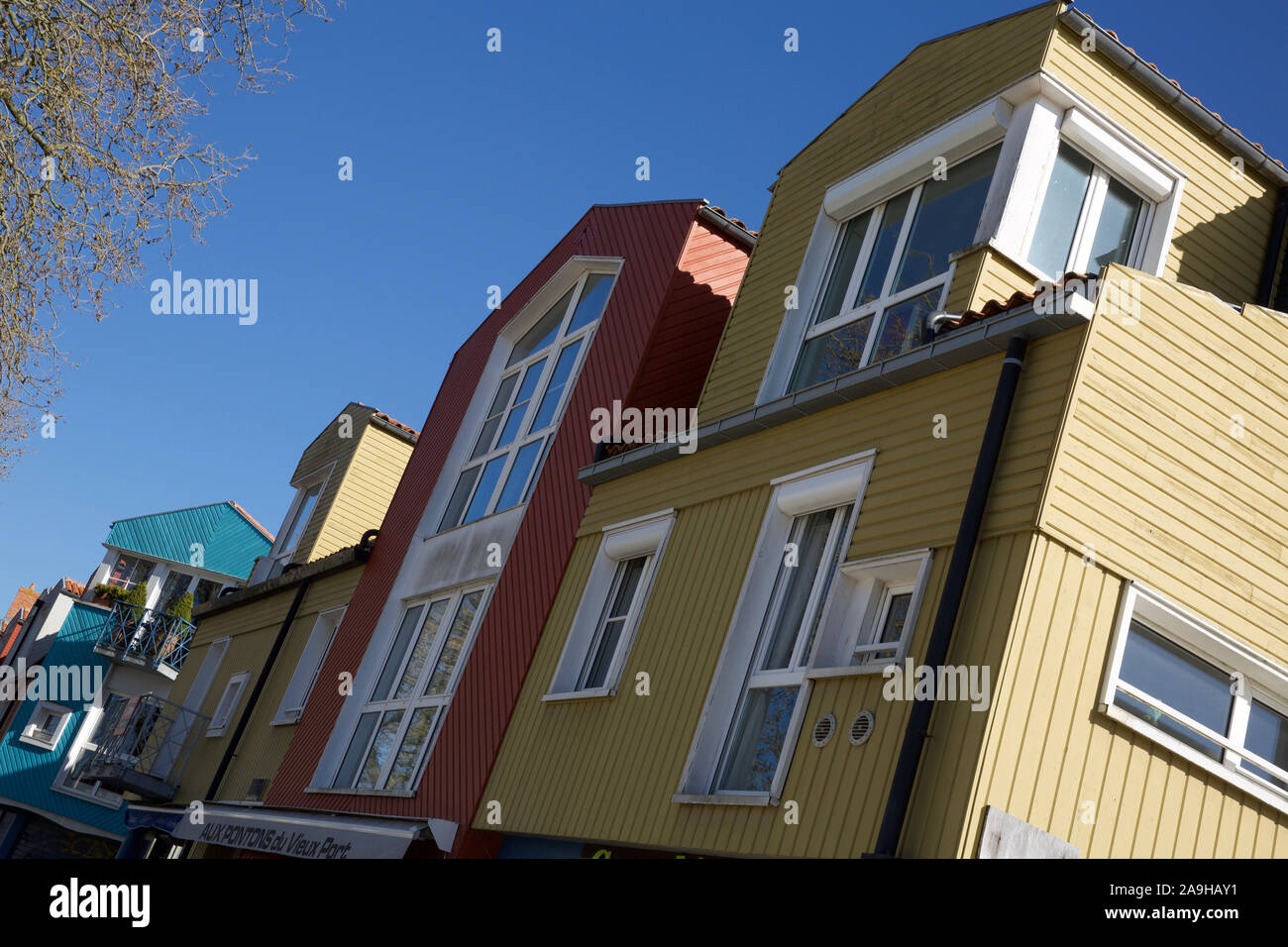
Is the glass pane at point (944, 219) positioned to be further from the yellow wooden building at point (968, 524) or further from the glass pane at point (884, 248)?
the glass pane at point (884, 248)

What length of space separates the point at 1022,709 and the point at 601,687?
4286 millimetres

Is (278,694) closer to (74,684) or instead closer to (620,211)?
(620,211)

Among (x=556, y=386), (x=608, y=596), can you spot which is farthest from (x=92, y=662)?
(x=608, y=596)

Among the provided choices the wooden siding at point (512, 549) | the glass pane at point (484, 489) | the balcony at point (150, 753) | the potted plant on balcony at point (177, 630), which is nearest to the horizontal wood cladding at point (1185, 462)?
the wooden siding at point (512, 549)

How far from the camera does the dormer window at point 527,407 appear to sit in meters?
14.1

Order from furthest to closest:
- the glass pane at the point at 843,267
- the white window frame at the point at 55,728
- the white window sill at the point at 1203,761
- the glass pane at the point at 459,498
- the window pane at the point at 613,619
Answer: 1. the white window frame at the point at 55,728
2. the glass pane at the point at 459,498
3. the window pane at the point at 613,619
4. the glass pane at the point at 843,267
5. the white window sill at the point at 1203,761

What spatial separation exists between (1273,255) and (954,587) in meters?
5.41

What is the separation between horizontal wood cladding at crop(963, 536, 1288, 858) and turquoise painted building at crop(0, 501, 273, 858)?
2773 centimetres

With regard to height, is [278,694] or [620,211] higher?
[620,211]

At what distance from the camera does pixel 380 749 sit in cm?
1372

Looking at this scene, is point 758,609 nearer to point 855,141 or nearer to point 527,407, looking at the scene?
point 855,141

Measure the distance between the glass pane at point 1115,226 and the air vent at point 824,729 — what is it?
13.4ft
